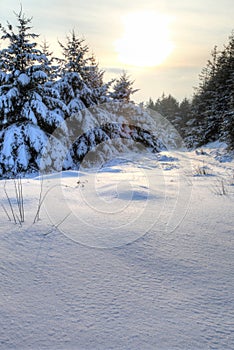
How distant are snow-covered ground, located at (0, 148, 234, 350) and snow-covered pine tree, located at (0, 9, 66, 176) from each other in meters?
7.56

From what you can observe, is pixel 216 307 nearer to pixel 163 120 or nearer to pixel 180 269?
pixel 180 269

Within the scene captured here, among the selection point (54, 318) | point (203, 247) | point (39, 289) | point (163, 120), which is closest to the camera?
point (54, 318)

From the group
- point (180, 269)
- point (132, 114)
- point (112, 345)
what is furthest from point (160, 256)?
point (132, 114)

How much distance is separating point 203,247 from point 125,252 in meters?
0.70

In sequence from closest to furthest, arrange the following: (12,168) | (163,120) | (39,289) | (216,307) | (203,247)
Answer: (216,307)
(39,289)
(203,247)
(12,168)
(163,120)

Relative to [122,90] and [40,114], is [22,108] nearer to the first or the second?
[40,114]

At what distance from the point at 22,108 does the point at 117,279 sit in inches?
417

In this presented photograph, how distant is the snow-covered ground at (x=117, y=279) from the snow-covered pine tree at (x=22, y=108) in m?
7.56

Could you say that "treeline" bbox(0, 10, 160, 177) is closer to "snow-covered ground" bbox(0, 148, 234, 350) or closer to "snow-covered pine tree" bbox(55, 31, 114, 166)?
"snow-covered pine tree" bbox(55, 31, 114, 166)

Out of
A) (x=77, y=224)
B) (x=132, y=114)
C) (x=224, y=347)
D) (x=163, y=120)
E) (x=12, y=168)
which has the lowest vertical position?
(x=224, y=347)

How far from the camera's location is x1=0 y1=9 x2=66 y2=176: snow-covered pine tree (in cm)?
992

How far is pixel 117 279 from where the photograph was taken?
5.13ft

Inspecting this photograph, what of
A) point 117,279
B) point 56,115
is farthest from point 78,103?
point 117,279

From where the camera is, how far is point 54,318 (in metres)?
1.19
